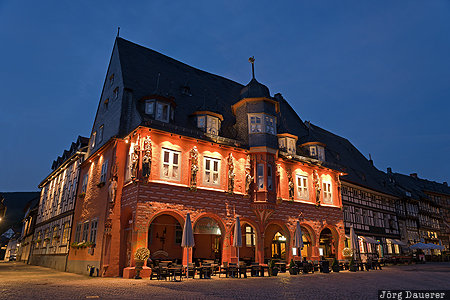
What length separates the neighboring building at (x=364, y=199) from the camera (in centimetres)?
3397

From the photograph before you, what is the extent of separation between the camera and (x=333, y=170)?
30.0m

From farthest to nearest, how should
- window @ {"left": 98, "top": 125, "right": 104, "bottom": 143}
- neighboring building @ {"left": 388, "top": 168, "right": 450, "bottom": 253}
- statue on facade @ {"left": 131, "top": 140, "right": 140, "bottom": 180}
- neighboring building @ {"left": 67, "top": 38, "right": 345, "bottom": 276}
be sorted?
1. neighboring building @ {"left": 388, "top": 168, "right": 450, "bottom": 253}
2. window @ {"left": 98, "top": 125, "right": 104, "bottom": 143}
3. neighboring building @ {"left": 67, "top": 38, "right": 345, "bottom": 276}
4. statue on facade @ {"left": 131, "top": 140, "right": 140, "bottom": 180}

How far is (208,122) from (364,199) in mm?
23125

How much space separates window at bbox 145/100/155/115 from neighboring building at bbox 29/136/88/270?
9803 mm

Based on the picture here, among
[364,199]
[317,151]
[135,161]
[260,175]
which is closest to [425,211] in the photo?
[364,199]

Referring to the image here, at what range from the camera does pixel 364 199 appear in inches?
1471

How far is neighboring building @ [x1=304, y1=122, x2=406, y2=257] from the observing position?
111 feet

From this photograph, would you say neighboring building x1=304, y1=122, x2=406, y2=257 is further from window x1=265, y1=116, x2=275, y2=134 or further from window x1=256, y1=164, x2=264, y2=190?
window x1=256, y1=164, x2=264, y2=190

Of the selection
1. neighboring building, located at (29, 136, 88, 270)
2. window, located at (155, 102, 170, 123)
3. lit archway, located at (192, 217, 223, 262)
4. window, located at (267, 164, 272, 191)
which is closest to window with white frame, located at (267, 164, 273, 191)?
window, located at (267, 164, 272, 191)

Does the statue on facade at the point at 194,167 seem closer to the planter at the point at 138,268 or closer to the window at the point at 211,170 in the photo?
the window at the point at 211,170

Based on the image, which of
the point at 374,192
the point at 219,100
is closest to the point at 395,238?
the point at 374,192

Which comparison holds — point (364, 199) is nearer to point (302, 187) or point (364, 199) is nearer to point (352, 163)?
point (352, 163)

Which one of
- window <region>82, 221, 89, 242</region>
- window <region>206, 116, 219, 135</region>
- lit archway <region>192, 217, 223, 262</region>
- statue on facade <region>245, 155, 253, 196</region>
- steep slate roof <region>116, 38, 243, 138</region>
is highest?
steep slate roof <region>116, 38, 243, 138</region>

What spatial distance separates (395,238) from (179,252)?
30.4 m
